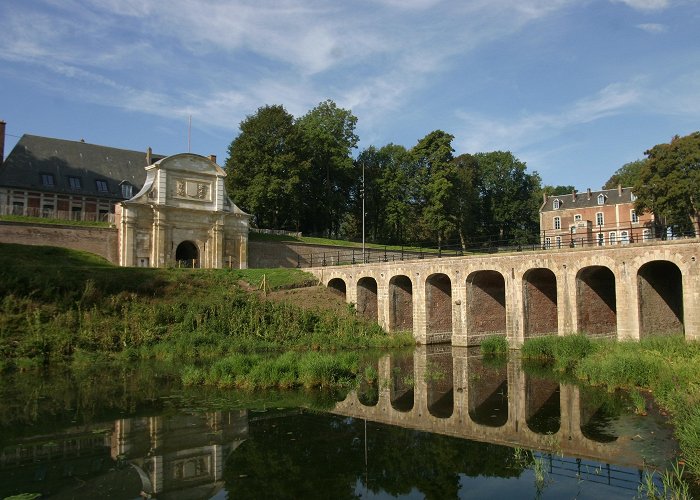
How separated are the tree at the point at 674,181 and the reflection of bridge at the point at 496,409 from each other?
94.0ft

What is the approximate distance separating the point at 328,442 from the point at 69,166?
43.5m

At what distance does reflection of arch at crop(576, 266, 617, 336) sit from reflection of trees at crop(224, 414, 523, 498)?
47.6 ft

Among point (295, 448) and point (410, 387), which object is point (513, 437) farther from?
point (410, 387)

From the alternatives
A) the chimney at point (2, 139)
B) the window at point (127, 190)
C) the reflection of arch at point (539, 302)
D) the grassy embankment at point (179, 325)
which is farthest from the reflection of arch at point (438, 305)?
the chimney at point (2, 139)

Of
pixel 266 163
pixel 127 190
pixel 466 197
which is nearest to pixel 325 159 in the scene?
pixel 266 163

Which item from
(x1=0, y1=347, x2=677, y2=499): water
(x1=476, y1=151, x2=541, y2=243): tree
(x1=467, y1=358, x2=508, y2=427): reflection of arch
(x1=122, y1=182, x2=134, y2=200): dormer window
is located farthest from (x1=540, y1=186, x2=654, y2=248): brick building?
(x1=0, y1=347, x2=677, y2=499): water

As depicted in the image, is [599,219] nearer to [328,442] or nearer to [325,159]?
[325,159]

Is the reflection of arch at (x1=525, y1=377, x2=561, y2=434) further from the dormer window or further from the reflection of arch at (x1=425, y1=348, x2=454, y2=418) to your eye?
the dormer window

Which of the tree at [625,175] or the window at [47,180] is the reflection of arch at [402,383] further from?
the tree at [625,175]

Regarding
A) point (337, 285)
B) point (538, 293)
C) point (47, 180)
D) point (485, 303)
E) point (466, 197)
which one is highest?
point (466, 197)

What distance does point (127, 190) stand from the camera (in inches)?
1890

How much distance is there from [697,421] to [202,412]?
9.85 m

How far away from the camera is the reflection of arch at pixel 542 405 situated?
38.1ft

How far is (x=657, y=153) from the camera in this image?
41844 mm
